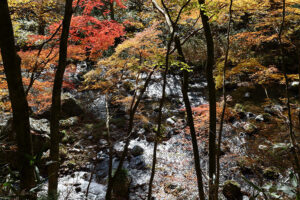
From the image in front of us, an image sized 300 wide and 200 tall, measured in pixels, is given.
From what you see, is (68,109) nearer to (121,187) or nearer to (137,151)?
(137,151)

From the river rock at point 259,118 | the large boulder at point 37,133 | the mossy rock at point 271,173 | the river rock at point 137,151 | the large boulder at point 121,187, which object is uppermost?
the river rock at point 259,118

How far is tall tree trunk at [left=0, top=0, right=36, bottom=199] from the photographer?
6.04ft

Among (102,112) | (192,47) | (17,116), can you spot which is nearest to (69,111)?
(102,112)

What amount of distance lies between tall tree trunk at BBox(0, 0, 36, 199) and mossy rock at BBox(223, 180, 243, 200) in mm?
5728

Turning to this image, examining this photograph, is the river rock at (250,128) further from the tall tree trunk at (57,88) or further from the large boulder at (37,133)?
the large boulder at (37,133)

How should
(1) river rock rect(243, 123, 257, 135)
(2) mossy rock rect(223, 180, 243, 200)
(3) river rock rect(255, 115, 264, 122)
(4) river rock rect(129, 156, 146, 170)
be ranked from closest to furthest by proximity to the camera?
(2) mossy rock rect(223, 180, 243, 200), (4) river rock rect(129, 156, 146, 170), (1) river rock rect(243, 123, 257, 135), (3) river rock rect(255, 115, 264, 122)

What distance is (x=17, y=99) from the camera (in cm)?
192

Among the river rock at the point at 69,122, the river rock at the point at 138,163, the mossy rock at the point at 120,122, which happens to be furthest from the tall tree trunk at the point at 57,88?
the river rock at the point at 69,122

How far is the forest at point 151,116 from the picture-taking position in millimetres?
3262

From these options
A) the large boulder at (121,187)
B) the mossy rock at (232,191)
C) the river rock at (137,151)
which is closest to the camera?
the mossy rock at (232,191)

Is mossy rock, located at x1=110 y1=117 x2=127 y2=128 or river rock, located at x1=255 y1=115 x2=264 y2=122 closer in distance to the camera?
river rock, located at x1=255 y1=115 x2=264 y2=122

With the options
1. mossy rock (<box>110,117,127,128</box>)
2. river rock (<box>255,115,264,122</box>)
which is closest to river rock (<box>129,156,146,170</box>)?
mossy rock (<box>110,117,127,128</box>)

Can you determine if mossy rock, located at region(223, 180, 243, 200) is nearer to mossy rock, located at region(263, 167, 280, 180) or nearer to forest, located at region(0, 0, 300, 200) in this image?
forest, located at region(0, 0, 300, 200)

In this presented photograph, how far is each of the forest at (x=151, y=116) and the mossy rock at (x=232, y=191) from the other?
0.03m
